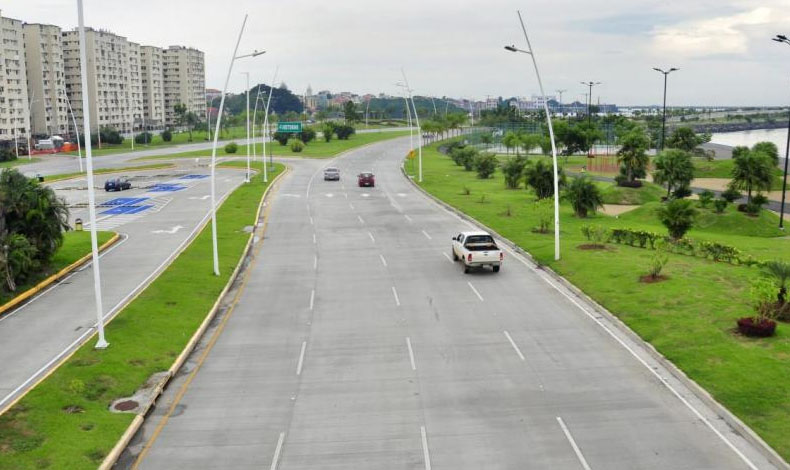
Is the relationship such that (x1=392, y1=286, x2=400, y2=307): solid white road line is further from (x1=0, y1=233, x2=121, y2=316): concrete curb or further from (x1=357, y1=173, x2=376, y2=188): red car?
(x1=357, y1=173, x2=376, y2=188): red car

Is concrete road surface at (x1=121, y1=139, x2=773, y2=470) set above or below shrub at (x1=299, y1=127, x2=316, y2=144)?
below

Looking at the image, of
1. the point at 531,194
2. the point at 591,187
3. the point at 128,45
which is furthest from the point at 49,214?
the point at 128,45

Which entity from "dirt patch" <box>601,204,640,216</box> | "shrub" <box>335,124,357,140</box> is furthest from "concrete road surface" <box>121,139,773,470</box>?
"shrub" <box>335,124,357,140</box>

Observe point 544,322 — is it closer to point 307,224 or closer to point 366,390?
point 366,390

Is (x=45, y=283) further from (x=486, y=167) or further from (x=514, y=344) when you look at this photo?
(x=486, y=167)

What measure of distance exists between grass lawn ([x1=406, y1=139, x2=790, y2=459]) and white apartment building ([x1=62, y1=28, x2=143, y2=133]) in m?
132

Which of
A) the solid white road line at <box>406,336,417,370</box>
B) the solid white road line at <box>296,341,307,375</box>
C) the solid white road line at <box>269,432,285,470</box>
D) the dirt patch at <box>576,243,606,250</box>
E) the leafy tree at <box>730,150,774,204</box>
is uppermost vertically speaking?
the leafy tree at <box>730,150,774,204</box>

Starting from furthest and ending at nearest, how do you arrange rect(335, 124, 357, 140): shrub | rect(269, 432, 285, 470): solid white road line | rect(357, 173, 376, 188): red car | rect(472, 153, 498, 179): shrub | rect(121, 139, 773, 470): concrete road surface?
rect(335, 124, 357, 140): shrub → rect(472, 153, 498, 179): shrub → rect(357, 173, 376, 188): red car → rect(121, 139, 773, 470): concrete road surface → rect(269, 432, 285, 470): solid white road line

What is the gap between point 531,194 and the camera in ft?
198

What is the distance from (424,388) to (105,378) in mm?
8632

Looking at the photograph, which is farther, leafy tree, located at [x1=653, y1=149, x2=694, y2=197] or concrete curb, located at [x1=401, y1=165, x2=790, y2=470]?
leafy tree, located at [x1=653, y1=149, x2=694, y2=197]

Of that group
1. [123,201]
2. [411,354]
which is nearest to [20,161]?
[123,201]

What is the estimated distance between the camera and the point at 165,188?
226 feet

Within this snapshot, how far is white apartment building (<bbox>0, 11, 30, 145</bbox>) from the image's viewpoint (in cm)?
12544
